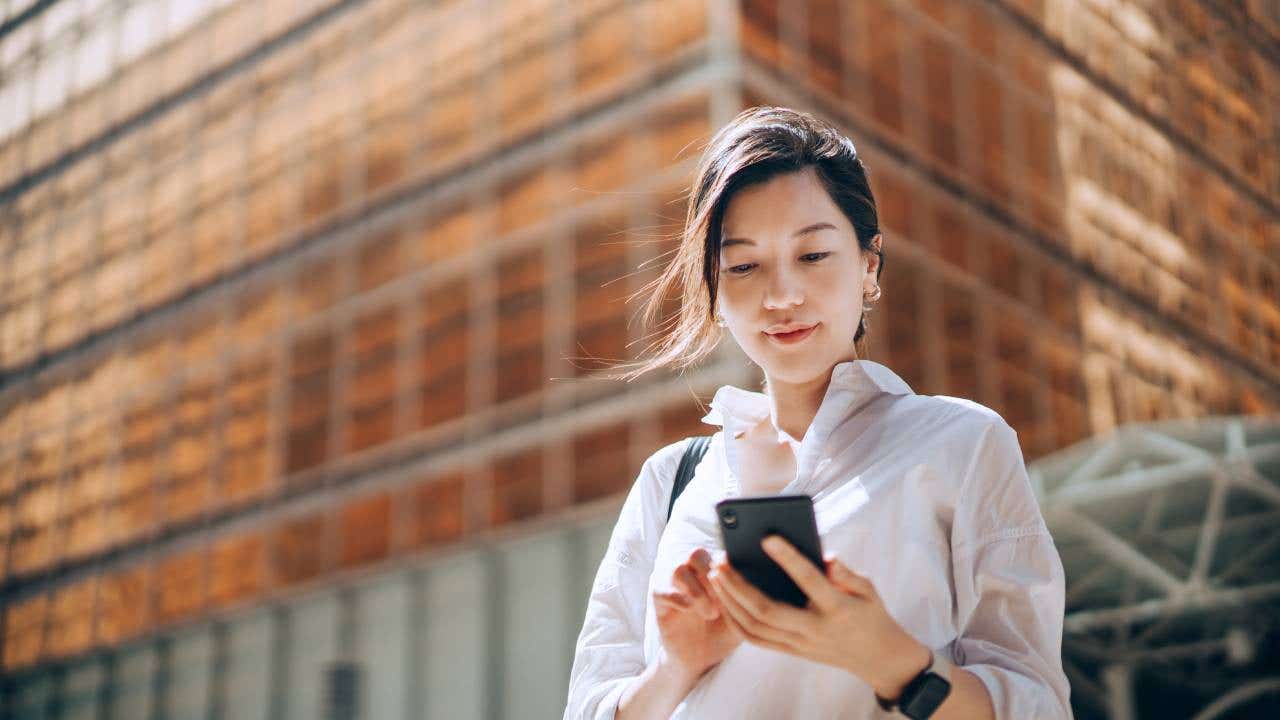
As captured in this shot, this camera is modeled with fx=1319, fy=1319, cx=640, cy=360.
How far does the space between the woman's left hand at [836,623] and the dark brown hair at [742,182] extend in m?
0.49

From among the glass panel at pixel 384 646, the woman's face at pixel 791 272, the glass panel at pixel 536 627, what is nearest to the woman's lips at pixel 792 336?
the woman's face at pixel 791 272

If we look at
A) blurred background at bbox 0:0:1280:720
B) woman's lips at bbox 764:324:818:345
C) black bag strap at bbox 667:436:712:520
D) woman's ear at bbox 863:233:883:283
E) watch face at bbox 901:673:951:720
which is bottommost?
watch face at bbox 901:673:951:720

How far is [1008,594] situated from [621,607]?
579mm

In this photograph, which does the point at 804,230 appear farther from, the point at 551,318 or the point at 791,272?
the point at 551,318

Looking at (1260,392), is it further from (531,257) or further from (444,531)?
(444,531)

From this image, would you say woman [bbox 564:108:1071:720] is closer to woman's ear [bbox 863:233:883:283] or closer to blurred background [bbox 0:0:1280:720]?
woman's ear [bbox 863:233:883:283]

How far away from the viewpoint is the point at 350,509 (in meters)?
16.7

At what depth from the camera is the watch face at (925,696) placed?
144 centimetres

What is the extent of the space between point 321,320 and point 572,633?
6.52 meters

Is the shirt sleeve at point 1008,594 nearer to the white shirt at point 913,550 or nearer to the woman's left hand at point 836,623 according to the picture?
the white shirt at point 913,550

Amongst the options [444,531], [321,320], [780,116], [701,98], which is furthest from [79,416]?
[780,116]

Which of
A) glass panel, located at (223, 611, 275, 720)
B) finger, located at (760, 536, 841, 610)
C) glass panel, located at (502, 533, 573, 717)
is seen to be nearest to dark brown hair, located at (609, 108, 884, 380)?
finger, located at (760, 536, 841, 610)

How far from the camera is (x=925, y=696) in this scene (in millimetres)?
1438

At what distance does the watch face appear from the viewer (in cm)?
144
